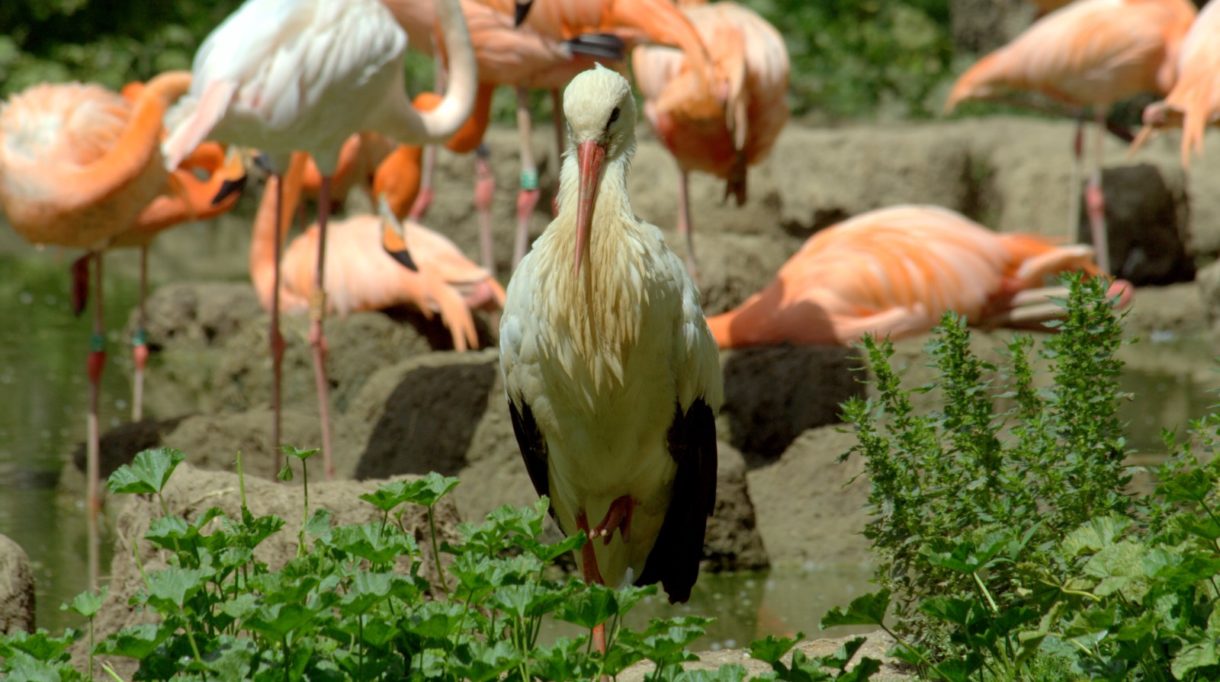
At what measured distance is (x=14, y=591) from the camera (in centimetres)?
352

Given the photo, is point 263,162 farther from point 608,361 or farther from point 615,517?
point 608,361

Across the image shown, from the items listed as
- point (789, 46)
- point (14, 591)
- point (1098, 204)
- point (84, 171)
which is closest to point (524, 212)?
point (84, 171)

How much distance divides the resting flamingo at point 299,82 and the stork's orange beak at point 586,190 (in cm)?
233

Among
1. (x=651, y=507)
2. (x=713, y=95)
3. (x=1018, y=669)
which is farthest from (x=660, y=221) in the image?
(x=1018, y=669)

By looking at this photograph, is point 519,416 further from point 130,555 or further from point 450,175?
point 450,175

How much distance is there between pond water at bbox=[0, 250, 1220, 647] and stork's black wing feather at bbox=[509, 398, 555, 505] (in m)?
0.78

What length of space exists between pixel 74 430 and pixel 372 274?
1345 mm

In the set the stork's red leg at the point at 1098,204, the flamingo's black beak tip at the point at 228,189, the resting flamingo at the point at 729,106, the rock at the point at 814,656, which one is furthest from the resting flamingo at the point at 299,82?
the stork's red leg at the point at 1098,204

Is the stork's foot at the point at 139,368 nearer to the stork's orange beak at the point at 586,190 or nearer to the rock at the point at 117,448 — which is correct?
the rock at the point at 117,448

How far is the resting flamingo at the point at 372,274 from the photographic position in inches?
263

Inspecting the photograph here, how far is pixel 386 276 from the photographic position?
6805mm

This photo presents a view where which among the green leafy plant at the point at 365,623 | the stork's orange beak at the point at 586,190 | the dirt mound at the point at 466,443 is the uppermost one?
the stork's orange beak at the point at 586,190

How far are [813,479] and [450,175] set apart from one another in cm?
531

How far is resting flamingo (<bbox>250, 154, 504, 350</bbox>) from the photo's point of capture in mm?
6676
